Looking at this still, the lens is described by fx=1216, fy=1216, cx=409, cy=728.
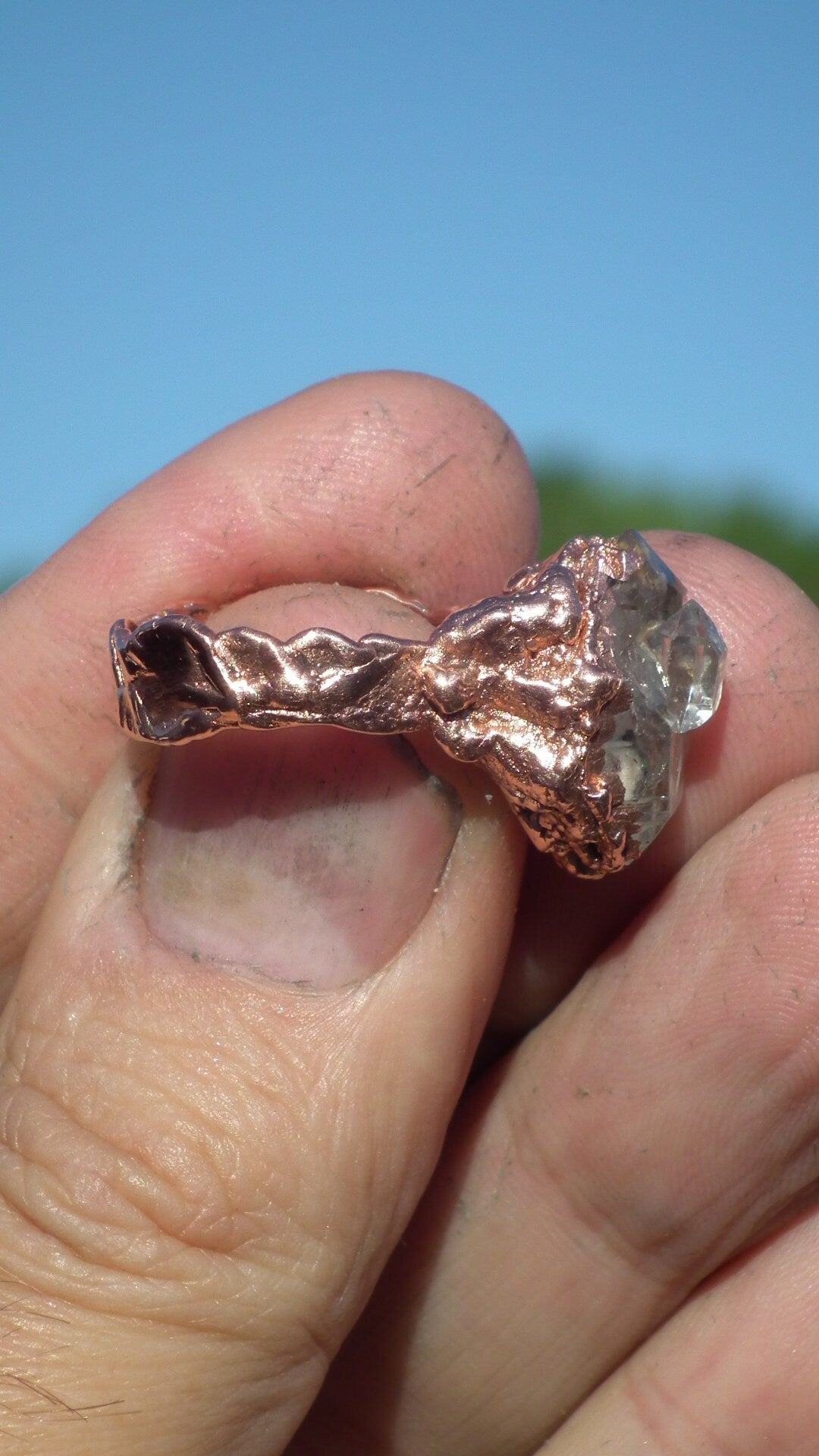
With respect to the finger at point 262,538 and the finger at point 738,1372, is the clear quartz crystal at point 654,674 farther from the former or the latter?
the finger at point 738,1372

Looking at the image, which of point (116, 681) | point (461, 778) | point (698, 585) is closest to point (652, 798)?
point (461, 778)

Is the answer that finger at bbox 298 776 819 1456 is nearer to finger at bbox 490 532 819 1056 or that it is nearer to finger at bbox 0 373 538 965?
finger at bbox 490 532 819 1056

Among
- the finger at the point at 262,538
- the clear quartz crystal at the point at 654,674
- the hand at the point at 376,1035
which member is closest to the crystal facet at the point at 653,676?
the clear quartz crystal at the point at 654,674

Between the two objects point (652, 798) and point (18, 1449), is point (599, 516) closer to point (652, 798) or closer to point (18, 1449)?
point (652, 798)

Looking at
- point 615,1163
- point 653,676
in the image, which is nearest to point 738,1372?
point 615,1163

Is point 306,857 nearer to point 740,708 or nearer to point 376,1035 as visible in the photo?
point 376,1035
